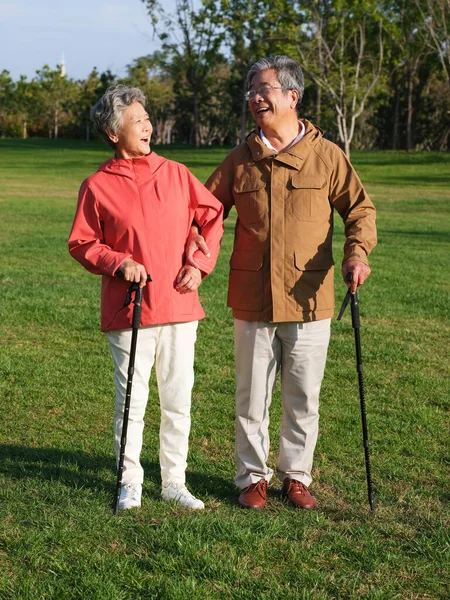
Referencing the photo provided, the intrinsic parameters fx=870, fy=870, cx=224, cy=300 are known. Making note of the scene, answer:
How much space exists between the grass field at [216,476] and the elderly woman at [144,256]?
0.38 meters

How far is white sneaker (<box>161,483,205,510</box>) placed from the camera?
4.19 meters

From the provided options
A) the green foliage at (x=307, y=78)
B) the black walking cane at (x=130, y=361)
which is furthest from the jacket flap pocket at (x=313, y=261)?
the green foliage at (x=307, y=78)

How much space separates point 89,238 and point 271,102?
1080mm

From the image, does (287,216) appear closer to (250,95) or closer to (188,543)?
(250,95)

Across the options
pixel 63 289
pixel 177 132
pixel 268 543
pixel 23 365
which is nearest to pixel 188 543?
pixel 268 543

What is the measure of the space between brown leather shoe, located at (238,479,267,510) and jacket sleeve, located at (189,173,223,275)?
1.09 meters

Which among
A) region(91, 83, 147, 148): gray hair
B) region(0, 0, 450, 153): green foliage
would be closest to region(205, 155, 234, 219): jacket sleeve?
region(91, 83, 147, 148): gray hair

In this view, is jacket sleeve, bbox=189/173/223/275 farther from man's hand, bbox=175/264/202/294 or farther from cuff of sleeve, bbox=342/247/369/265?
cuff of sleeve, bbox=342/247/369/265

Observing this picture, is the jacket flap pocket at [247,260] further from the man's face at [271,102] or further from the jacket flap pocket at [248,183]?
the man's face at [271,102]

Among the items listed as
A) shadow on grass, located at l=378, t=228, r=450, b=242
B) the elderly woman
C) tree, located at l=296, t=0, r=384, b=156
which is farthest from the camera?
tree, located at l=296, t=0, r=384, b=156

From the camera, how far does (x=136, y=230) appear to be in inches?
159

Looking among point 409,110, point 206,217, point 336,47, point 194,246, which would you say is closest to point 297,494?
point 194,246

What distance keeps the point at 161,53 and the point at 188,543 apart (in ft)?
195

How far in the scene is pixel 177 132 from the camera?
2803 inches
